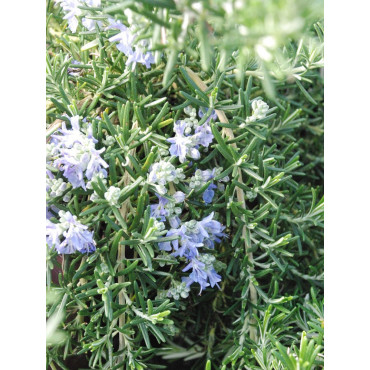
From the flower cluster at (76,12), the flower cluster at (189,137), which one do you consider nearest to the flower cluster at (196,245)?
the flower cluster at (189,137)

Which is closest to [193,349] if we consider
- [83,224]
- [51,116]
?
[83,224]

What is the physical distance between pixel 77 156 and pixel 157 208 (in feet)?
0.46

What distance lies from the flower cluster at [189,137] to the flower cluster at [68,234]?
178 mm

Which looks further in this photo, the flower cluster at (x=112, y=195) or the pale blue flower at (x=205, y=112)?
the pale blue flower at (x=205, y=112)

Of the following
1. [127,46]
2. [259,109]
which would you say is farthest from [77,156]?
[259,109]

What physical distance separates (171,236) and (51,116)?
10.2 inches

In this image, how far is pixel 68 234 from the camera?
0.64m

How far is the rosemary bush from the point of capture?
671mm

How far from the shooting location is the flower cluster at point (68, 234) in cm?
64

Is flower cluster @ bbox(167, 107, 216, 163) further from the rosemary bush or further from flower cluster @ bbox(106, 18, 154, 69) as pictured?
flower cluster @ bbox(106, 18, 154, 69)

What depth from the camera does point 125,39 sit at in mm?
682

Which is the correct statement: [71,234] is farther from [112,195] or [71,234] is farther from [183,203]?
[183,203]

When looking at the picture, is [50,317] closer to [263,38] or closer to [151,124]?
[151,124]

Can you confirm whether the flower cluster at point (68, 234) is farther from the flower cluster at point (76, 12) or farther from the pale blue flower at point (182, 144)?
the flower cluster at point (76, 12)
